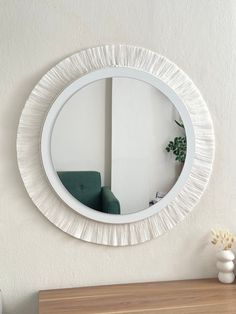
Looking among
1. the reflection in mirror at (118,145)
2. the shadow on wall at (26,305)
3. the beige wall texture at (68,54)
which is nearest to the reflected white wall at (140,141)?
the reflection in mirror at (118,145)

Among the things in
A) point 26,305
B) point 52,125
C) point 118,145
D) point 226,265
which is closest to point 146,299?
point 226,265

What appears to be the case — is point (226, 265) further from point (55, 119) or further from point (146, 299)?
point (55, 119)

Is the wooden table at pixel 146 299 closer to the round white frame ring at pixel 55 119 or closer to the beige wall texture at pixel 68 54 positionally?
the beige wall texture at pixel 68 54

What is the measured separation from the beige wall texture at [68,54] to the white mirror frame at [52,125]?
4cm

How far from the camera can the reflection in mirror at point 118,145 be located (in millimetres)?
1646

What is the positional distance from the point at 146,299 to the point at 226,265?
380mm

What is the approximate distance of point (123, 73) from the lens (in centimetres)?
166

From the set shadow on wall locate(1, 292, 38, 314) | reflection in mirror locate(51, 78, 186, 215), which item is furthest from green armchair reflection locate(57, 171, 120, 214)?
shadow on wall locate(1, 292, 38, 314)

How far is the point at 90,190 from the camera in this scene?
65.5 inches

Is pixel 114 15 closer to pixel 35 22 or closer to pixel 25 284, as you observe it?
pixel 35 22

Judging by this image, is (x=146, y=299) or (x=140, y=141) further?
(x=140, y=141)

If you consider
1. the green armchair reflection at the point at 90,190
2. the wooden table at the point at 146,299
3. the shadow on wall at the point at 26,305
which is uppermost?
the green armchair reflection at the point at 90,190

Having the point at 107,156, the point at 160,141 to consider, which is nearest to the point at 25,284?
the point at 107,156

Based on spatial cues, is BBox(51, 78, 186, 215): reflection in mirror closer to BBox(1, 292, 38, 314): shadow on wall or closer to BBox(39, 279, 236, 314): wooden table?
BBox(39, 279, 236, 314): wooden table
